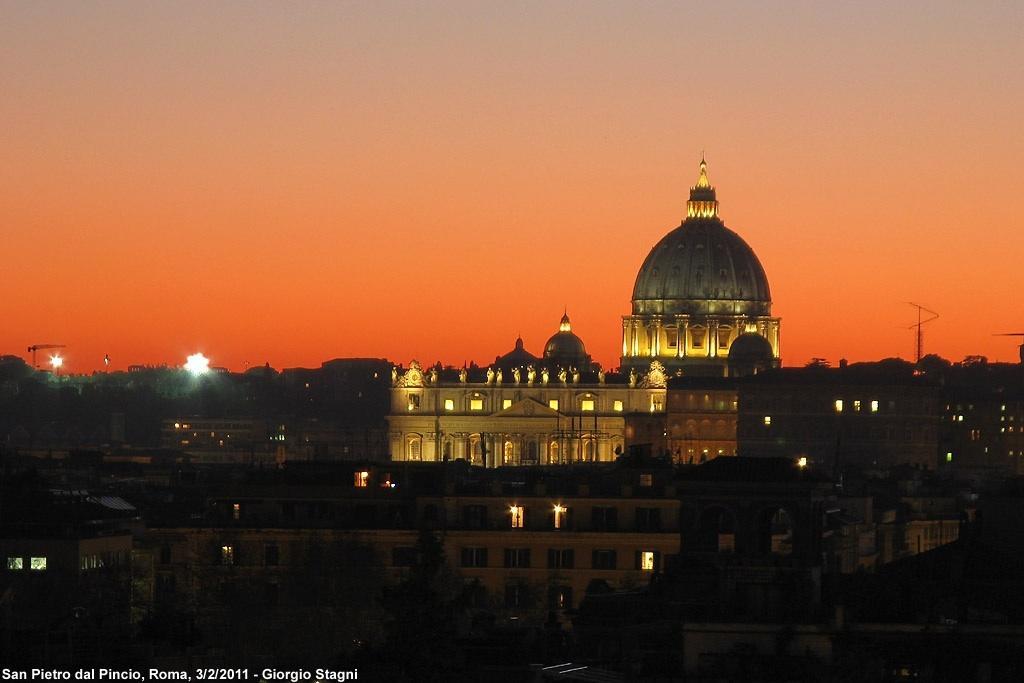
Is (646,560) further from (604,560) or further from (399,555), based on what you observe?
(399,555)

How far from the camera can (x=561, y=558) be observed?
92.0 metres

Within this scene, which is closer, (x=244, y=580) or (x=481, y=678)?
(x=481, y=678)

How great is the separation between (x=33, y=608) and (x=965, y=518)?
17.0 metres

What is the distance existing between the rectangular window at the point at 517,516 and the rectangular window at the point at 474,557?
1.41m

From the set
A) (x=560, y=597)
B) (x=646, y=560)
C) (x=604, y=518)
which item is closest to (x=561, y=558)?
(x=604, y=518)

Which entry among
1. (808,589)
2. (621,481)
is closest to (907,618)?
(808,589)

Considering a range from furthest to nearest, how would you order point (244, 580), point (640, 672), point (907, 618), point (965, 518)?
point (244, 580) → point (965, 518) → point (907, 618) → point (640, 672)

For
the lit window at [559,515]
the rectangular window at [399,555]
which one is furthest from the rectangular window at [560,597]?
the lit window at [559,515]

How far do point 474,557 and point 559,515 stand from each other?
2382 mm

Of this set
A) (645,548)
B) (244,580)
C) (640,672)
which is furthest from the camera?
(645,548)

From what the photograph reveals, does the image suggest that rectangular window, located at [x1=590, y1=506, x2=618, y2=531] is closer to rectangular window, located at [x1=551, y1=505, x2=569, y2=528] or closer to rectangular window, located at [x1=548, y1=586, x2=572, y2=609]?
rectangular window, located at [x1=551, y1=505, x2=569, y2=528]

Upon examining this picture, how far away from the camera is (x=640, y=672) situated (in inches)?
2162

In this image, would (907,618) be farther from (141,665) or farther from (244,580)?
(244,580)

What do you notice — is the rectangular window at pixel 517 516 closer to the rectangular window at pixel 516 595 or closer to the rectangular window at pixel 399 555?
the rectangular window at pixel 399 555
